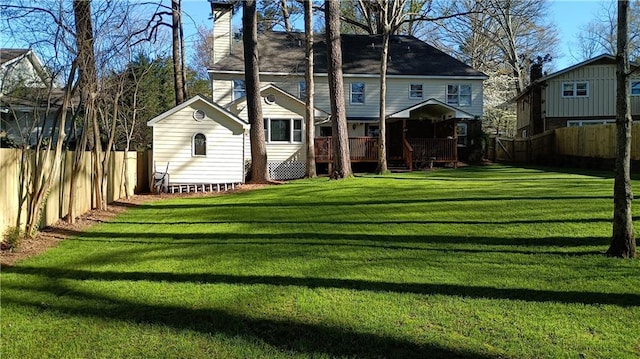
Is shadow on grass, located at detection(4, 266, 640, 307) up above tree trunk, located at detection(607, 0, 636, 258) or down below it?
below

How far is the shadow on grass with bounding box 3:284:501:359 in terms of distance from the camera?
370cm

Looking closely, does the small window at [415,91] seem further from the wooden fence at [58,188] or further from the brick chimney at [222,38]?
the wooden fence at [58,188]

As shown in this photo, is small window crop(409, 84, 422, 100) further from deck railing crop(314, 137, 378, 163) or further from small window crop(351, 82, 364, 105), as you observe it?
deck railing crop(314, 137, 378, 163)

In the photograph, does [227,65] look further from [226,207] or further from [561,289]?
[561,289]

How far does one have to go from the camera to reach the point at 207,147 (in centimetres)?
1956

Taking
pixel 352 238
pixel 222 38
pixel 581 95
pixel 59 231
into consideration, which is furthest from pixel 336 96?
pixel 581 95

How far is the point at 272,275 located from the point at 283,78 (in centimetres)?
2179

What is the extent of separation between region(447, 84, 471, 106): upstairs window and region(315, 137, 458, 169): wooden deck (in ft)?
15.3

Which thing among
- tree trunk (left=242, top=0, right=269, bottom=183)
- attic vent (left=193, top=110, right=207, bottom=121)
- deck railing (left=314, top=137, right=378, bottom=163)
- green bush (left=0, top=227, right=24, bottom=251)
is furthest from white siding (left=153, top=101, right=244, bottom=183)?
green bush (left=0, top=227, right=24, bottom=251)

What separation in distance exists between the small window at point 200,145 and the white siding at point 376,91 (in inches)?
310

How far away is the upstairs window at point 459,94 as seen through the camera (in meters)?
28.0

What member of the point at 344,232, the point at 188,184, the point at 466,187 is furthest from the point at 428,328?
the point at 188,184

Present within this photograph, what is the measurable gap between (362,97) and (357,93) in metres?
0.35

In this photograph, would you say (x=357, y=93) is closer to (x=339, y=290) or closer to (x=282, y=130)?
(x=282, y=130)
